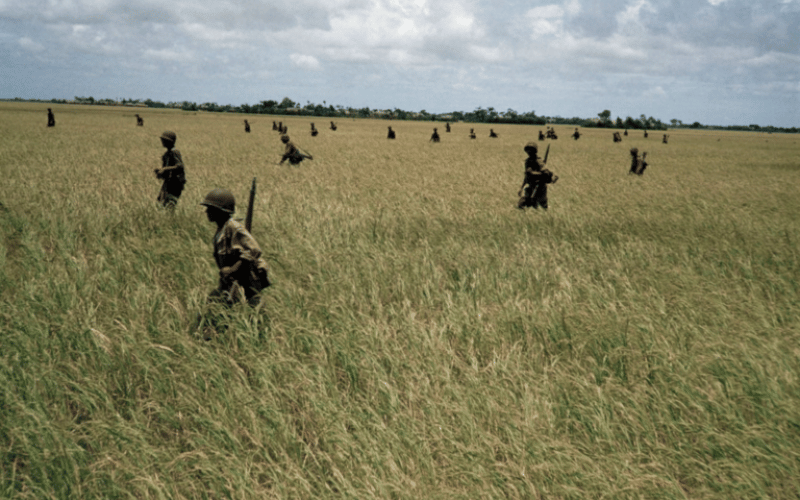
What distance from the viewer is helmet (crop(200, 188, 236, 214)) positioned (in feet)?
11.5

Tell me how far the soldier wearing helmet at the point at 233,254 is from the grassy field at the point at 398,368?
0.67ft

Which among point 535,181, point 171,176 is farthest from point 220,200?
point 535,181

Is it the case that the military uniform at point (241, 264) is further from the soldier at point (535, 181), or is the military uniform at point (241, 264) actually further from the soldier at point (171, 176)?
the soldier at point (535, 181)

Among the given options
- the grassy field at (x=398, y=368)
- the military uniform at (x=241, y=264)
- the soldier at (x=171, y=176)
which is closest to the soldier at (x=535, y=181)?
the grassy field at (x=398, y=368)

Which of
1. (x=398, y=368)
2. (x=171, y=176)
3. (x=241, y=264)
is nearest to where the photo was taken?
Answer: (x=398, y=368)

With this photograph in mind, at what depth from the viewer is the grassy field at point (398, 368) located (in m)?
2.40

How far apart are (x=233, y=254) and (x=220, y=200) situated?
42 centimetres

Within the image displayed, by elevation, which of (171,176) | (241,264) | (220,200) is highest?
(220,200)

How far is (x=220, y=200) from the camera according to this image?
3.53 metres

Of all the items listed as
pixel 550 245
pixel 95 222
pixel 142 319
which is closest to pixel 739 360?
pixel 550 245

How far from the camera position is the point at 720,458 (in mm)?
2445

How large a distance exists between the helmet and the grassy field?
0.85 meters

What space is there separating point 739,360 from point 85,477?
13.7 feet

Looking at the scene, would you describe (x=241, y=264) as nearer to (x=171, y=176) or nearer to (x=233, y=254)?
(x=233, y=254)
